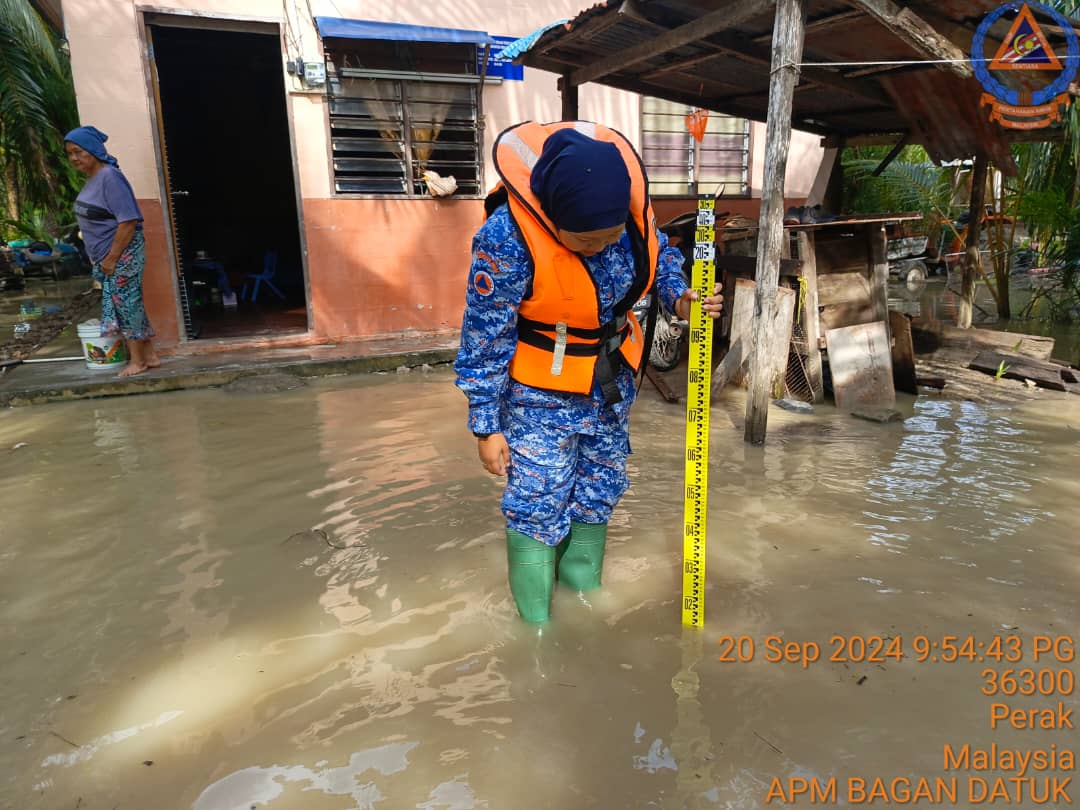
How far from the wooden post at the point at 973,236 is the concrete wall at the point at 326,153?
10.4 feet

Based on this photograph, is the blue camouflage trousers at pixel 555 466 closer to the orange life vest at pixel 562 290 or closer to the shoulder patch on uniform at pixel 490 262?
the orange life vest at pixel 562 290

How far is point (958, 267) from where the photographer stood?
13.4 metres

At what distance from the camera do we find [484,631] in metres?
2.49

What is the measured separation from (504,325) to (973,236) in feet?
23.9

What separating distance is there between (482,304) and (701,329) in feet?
2.54

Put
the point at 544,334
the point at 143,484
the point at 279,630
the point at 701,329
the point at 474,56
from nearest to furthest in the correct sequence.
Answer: the point at 544,334 → the point at 701,329 → the point at 279,630 → the point at 143,484 → the point at 474,56

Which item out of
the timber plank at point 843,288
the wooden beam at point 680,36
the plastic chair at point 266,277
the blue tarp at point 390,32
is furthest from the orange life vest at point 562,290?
the plastic chair at point 266,277

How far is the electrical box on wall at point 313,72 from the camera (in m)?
6.73

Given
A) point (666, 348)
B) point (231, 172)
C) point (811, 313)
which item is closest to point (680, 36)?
point (811, 313)

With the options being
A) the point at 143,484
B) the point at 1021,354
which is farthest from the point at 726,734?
the point at 1021,354

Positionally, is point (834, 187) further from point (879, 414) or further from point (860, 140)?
point (879, 414)

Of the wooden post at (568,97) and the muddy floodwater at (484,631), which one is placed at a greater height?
the wooden post at (568,97)

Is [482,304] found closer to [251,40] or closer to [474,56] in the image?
[474,56]
